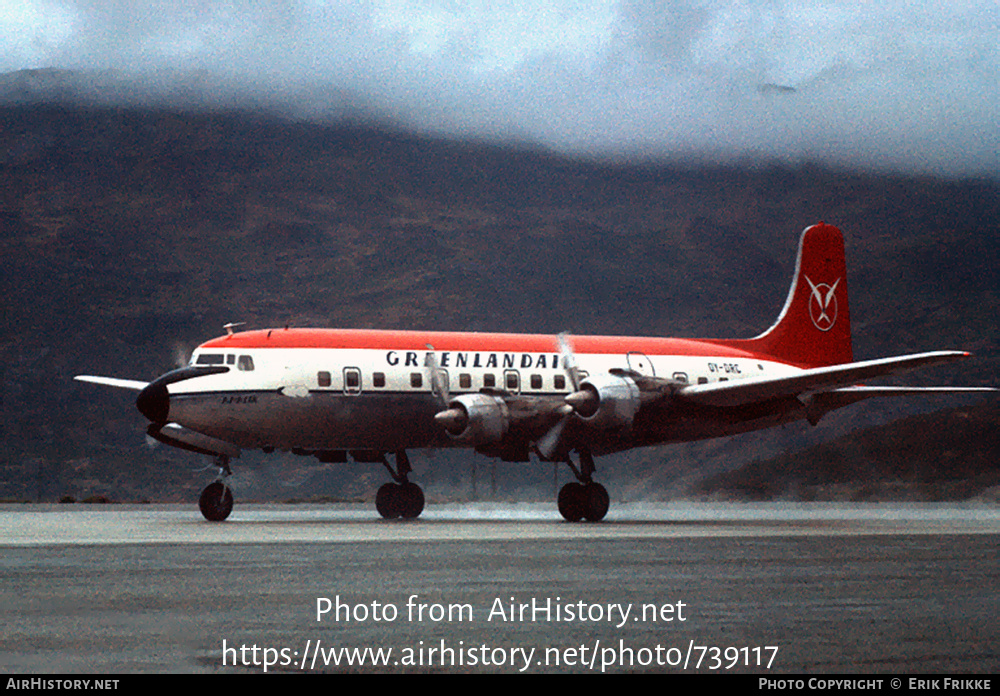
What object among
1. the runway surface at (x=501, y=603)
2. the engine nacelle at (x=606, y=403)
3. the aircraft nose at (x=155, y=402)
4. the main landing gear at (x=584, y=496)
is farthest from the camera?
the main landing gear at (x=584, y=496)

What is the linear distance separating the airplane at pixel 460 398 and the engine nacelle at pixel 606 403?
0.02 meters

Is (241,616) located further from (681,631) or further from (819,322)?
(819,322)

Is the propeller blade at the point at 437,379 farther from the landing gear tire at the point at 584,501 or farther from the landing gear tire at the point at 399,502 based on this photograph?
the landing gear tire at the point at 584,501

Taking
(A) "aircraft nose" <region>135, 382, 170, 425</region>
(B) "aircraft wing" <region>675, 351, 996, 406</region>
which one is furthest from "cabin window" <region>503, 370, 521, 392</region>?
(A) "aircraft nose" <region>135, 382, 170, 425</region>

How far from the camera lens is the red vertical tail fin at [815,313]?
1789 inches

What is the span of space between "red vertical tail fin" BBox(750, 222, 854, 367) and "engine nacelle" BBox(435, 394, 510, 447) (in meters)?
13.1

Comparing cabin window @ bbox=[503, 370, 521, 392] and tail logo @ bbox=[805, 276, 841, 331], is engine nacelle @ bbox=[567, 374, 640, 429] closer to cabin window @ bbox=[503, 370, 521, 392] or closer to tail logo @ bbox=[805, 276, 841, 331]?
cabin window @ bbox=[503, 370, 521, 392]

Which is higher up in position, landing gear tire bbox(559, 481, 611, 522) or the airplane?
the airplane

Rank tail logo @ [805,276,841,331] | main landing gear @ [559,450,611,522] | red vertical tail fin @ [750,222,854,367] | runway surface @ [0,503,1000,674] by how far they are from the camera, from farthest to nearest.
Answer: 1. tail logo @ [805,276,841,331]
2. red vertical tail fin @ [750,222,854,367]
3. main landing gear @ [559,450,611,522]
4. runway surface @ [0,503,1000,674]

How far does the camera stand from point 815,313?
150ft

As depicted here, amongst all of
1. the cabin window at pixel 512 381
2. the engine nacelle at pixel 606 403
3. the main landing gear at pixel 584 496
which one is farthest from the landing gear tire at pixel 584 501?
the cabin window at pixel 512 381

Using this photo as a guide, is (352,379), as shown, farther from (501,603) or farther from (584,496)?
(501,603)

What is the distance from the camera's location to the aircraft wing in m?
35.0
